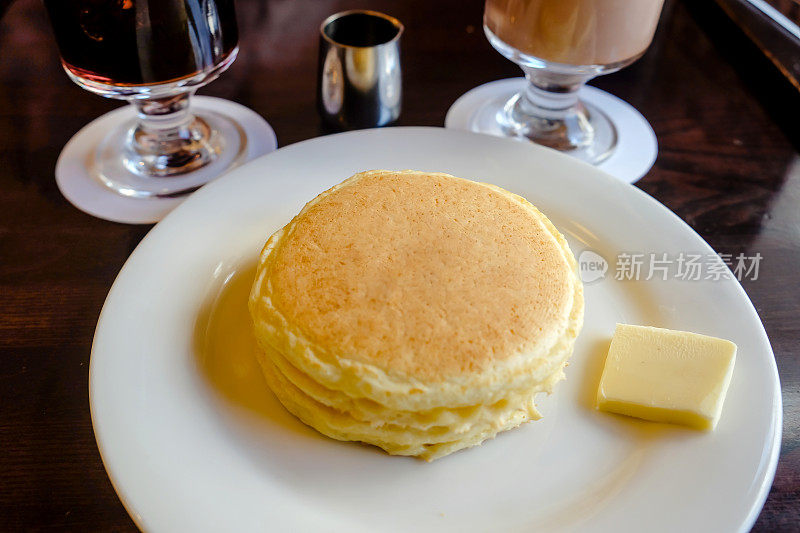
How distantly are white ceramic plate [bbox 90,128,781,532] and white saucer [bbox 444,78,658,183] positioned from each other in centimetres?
34

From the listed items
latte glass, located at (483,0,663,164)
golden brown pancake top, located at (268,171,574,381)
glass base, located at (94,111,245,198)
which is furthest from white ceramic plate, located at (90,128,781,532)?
latte glass, located at (483,0,663,164)

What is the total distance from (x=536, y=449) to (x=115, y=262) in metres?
0.81

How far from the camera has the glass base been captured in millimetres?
1361

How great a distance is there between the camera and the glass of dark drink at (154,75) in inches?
46.8

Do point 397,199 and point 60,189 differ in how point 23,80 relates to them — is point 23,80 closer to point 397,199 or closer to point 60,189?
point 60,189

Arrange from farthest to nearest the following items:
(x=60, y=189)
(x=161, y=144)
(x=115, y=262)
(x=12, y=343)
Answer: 1. (x=161, y=144)
2. (x=60, y=189)
3. (x=115, y=262)
4. (x=12, y=343)

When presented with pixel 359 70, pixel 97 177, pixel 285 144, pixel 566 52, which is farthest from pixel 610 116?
pixel 97 177

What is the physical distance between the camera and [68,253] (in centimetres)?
121

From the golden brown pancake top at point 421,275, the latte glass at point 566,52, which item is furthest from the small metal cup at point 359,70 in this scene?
the golden brown pancake top at point 421,275

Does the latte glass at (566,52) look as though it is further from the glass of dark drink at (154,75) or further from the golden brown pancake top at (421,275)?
the glass of dark drink at (154,75)

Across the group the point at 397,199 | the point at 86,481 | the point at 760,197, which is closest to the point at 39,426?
the point at 86,481

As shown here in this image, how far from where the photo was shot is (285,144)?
148 centimetres

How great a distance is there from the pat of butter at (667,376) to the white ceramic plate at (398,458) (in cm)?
3

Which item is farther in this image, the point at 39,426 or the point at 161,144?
the point at 161,144
